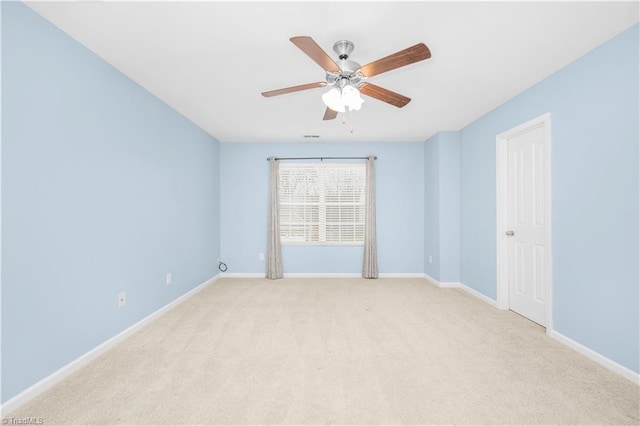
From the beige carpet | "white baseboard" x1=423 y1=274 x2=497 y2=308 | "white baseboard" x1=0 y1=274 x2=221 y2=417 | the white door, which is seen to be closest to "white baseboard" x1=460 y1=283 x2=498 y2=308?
"white baseboard" x1=423 y1=274 x2=497 y2=308

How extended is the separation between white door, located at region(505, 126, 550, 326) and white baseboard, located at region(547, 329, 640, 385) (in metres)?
0.35

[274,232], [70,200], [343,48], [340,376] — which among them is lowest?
[340,376]

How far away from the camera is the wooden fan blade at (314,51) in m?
1.55

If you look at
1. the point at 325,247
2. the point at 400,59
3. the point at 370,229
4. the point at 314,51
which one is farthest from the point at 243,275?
the point at 400,59

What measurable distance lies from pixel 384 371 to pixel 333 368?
1.20 ft

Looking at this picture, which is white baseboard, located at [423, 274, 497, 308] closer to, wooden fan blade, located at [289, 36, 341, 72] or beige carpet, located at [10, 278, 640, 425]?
beige carpet, located at [10, 278, 640, 425]

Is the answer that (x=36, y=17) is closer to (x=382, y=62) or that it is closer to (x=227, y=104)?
(x=227, y=104)

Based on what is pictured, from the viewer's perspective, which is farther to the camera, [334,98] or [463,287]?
[463,287]

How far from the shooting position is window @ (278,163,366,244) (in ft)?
16.9

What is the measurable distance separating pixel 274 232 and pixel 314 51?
365 centimetres

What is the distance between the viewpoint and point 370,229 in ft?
16.3

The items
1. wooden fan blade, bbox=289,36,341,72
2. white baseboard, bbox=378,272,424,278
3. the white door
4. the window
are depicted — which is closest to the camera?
wooden fan blade, bbox=289,36,341,72

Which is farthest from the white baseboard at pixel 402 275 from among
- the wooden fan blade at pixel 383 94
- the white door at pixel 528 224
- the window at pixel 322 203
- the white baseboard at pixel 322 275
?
the wooden fan blade at pixel 383 94

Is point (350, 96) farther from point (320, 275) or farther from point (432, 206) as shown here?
point (320, 275)
